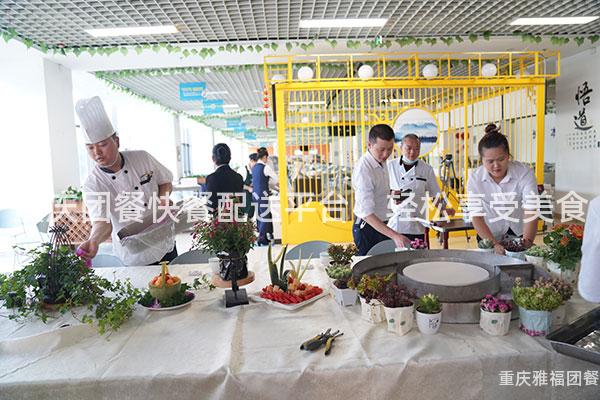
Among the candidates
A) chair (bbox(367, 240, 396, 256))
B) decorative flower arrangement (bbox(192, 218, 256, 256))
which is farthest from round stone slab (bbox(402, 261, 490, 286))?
chair (bbox(367, 240, 396, 256))

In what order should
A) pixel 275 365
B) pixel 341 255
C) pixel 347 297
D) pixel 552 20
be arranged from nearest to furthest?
pixel 275 365 → pixel 347 297 → pixel 341 255 → pixel 552 20

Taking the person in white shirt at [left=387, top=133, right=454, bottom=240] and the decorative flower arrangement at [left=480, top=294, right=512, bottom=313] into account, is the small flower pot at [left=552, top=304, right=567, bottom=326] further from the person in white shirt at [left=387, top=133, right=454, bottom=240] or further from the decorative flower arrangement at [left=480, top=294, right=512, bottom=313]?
the person in white shirt at [left=387, top=133, right=454, bottom=240]

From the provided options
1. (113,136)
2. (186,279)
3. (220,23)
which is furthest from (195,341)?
(220,23)

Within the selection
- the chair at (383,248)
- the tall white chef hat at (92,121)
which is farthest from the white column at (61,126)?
the chair at (383,248)

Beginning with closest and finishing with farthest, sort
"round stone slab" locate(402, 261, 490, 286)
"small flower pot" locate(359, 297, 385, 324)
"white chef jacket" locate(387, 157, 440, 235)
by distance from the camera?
1. "small flower pot" locate(359, 297, 385, 324)
2. "round stone slab" locate(402, 261, 490, 286)
3. "white chef jacket" locate(387, 157, 440, 235)

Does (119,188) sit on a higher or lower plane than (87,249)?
higher

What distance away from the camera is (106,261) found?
2916 mm

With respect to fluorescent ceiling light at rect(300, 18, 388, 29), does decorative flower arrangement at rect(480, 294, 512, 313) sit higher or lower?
lower

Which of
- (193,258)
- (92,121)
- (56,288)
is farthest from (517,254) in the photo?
(92,121)

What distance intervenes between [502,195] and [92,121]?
2.58 m

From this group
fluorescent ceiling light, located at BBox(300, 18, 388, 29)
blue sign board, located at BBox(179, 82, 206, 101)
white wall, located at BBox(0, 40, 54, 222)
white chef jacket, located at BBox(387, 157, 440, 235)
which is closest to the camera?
white chef jacket, located at BBox(387, 157, 440, 235)

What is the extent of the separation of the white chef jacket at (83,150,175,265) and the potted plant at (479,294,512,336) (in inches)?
81.0

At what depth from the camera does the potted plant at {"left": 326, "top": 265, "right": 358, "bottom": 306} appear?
178 centimetres

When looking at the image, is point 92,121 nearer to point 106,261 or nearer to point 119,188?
point 119,188
